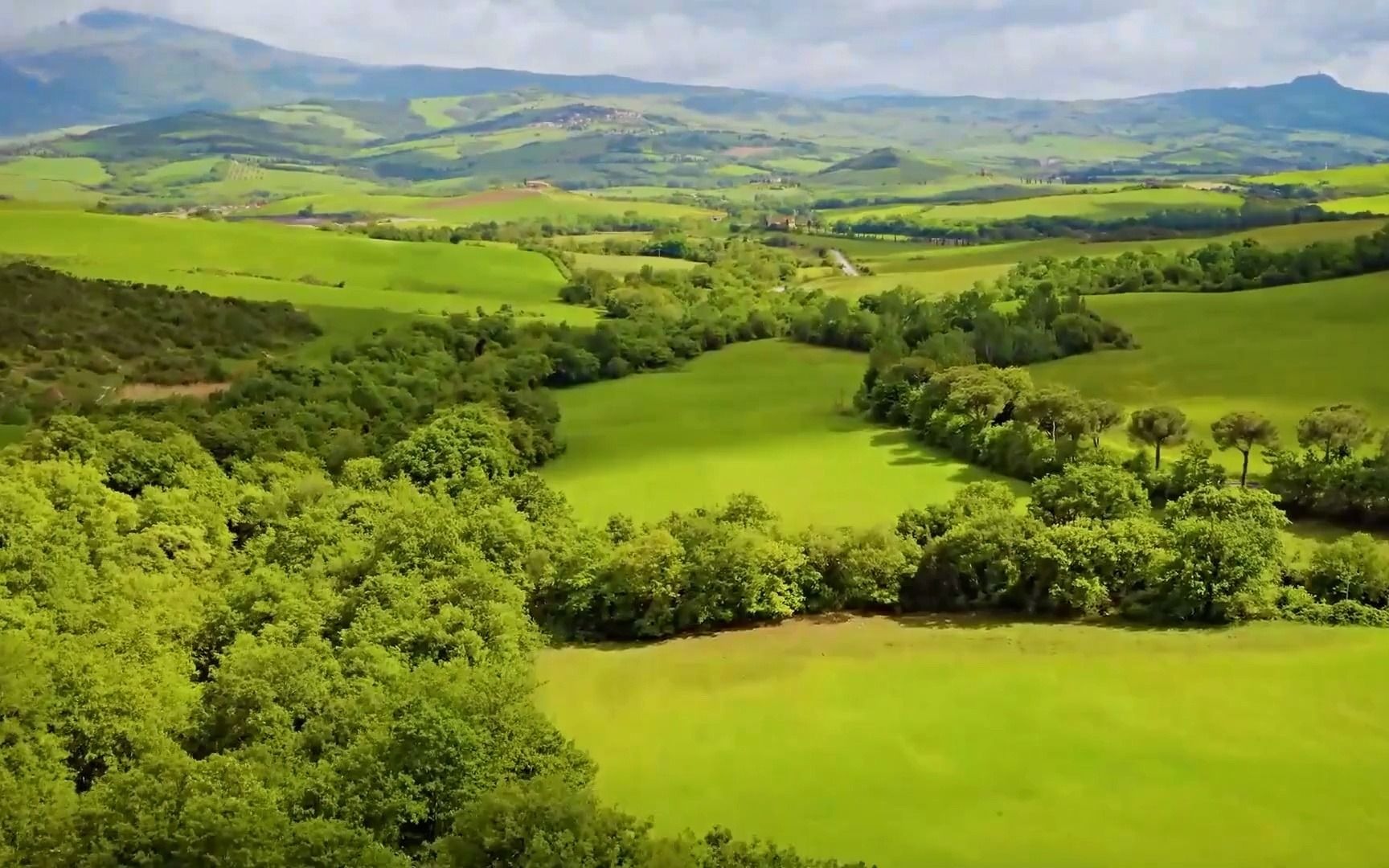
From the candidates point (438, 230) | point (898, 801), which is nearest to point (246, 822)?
point (898, 801)

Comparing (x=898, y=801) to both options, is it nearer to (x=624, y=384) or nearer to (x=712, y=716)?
(x=712, y=716)

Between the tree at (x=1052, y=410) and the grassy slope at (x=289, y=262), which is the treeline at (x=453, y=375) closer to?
the grassy slope at (x=289, y=262)

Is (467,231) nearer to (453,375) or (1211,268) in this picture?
(453,375)

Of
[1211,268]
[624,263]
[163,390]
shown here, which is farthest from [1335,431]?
[624,263]

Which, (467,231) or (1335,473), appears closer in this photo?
(1335,473)

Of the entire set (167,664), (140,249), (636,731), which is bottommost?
(636,731)

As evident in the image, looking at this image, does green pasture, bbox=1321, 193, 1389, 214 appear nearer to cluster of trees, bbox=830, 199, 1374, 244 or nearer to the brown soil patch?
cluster of trees, bbox=830, 199, 1374, 244

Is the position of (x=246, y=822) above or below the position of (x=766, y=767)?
above
